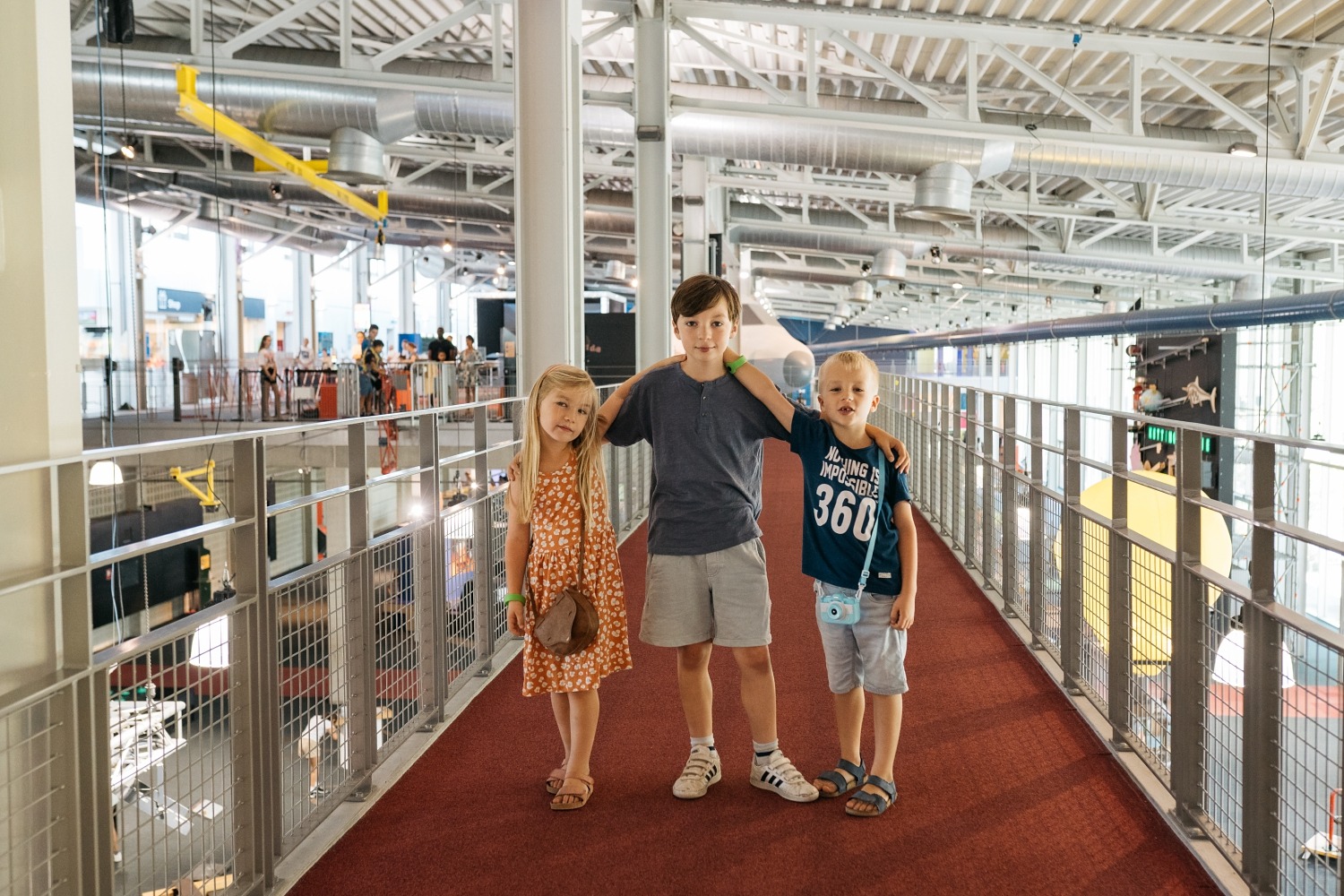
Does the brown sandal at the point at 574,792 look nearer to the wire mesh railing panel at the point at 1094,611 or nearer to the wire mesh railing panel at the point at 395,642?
the wire mesh railing panel at the point at 395,642

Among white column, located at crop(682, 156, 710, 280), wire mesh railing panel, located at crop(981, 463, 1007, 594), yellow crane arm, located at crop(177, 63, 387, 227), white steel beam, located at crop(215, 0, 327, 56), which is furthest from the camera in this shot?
white column, located at crop(682, 156, 710, 280)

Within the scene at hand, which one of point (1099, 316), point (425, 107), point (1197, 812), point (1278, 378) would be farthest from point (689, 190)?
point (1197, 812)

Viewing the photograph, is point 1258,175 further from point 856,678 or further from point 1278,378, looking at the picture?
point 856,678

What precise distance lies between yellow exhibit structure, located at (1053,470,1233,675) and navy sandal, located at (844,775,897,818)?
0.91m

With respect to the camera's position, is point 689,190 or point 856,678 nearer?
point 856,678

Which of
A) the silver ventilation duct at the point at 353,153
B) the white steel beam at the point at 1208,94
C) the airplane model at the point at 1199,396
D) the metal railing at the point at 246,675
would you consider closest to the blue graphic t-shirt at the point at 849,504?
the metal railing at the point at 246,675

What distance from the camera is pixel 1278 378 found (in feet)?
62.7

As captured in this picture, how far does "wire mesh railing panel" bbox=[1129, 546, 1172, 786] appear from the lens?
3393mm

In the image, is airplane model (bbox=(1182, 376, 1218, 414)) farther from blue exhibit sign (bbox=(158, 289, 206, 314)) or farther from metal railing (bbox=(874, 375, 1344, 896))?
blue exhibit sign (bbox=(158, 289, 206, 314))

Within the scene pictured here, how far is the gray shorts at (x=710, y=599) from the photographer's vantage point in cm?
300

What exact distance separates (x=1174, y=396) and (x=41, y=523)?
17619 millimetres

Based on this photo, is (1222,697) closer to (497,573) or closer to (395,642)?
(395,642)

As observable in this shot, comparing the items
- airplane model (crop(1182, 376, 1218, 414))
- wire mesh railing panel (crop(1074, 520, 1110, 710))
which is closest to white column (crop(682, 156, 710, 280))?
airplane model (crop(1182, 376, 1218, 414))

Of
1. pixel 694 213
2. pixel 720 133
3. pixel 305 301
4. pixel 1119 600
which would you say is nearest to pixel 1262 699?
pixel 1119 600
